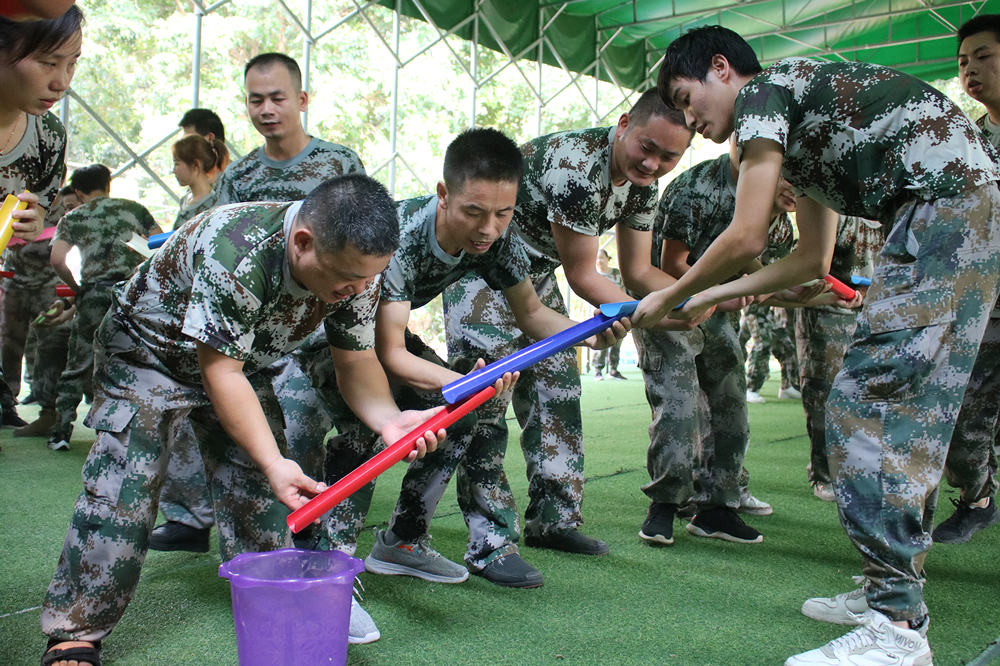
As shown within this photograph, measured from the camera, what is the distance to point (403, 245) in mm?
2281

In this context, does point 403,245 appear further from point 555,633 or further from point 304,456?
point 555,633

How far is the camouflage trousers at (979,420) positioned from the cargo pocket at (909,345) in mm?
1165

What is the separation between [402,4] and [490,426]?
6209 mm

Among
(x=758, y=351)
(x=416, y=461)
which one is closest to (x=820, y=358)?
(x=416, y=461)

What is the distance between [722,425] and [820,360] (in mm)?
682

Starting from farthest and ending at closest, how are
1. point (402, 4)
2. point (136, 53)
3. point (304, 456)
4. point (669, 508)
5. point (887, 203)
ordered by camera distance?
point (402, 4)
point (136, 53)
point (669, 508)
point (304, 456)
point (887, 203)

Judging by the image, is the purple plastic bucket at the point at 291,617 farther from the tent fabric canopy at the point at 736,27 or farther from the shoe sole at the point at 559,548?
the tent fabric canopy at the point at 736,27

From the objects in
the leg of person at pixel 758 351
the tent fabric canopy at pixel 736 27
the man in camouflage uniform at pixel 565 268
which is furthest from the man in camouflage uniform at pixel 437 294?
the tent fabric canopy at pixel 736 27

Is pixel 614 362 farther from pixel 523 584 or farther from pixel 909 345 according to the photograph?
pixel 909 345

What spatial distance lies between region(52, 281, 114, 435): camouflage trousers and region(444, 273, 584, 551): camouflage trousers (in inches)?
96.4

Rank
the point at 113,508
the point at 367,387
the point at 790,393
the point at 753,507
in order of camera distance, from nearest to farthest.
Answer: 1. the point at 113,508
2. the point at 367,387
3. the point at 753,507
4. the point at 790,393

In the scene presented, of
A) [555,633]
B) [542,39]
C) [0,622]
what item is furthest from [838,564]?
[542,39]

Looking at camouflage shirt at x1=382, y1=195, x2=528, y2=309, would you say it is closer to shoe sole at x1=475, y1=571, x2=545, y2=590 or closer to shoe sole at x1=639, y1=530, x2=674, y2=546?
shoe sole at x1=475, y1=571, x2=545, y2=590

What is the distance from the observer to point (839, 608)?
6.76ft
